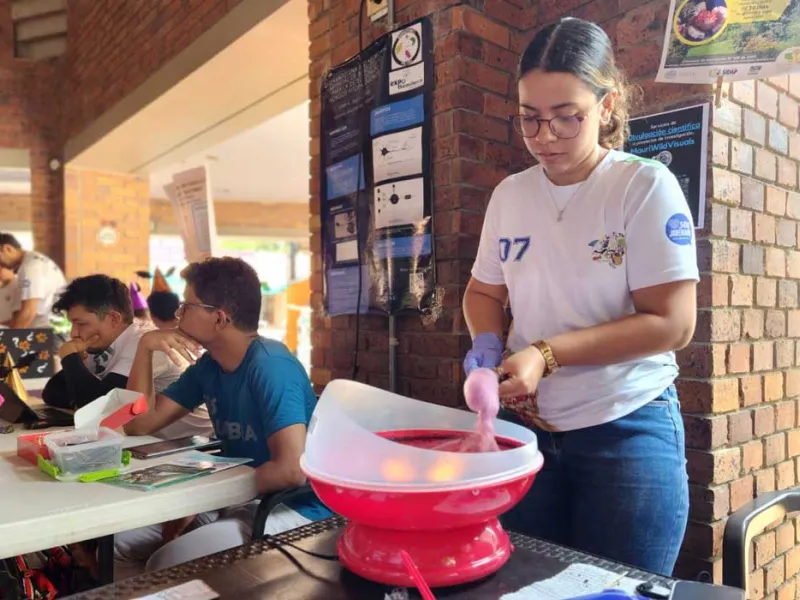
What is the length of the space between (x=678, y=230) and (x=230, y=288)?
1.29 metres

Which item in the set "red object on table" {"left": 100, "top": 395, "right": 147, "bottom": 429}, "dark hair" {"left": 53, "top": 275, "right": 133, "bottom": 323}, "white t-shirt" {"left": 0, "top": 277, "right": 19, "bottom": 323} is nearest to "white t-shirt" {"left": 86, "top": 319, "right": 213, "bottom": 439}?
"dark hair" {"left": 53, "top": 275, "right": 133, "bottom": 323}

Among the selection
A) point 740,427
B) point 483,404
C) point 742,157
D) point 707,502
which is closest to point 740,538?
point 707,502

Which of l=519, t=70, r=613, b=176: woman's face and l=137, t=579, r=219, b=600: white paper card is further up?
l=519, t=70, r=613, b=176: woman's face

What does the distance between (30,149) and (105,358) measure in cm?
472

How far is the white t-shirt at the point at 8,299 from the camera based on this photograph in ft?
14.8

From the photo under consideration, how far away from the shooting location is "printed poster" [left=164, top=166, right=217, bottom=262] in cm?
339

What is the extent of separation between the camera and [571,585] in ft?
2.80

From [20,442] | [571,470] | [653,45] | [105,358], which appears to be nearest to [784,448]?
[571,470]

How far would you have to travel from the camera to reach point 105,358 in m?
2.50

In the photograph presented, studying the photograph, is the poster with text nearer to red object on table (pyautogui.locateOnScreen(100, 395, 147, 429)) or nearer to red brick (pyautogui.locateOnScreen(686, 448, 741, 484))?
red brick (pyautogui.locateOnScreen(686, 448, 741, 484))

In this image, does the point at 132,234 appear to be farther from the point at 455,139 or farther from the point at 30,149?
the point at 455,139

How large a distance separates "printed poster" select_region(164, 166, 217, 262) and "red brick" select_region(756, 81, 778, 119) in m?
2.53

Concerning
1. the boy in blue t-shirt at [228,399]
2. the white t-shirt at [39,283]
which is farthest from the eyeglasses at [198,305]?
the white t-shirt at [39,283]

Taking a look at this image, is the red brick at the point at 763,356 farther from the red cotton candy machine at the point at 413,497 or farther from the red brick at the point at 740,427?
the red cotton candy machine at the point at 413,497
